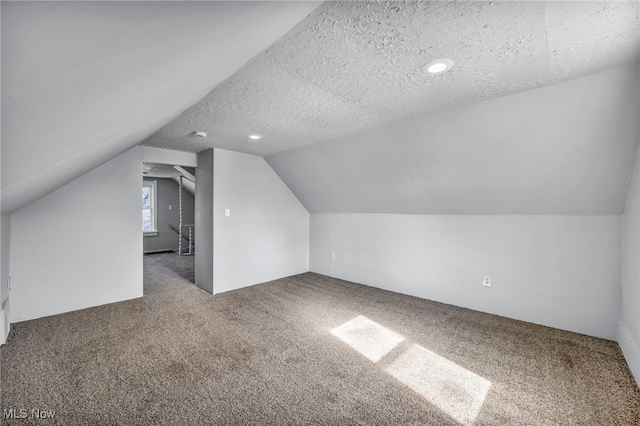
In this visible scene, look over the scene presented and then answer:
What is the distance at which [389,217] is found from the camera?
3.91m

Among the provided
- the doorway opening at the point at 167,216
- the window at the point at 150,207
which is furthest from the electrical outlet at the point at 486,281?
the window at the point at 150,207

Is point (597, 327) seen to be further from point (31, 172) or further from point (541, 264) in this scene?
point (31, 172)

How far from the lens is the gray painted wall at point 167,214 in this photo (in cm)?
737

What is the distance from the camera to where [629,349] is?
6.62 ft

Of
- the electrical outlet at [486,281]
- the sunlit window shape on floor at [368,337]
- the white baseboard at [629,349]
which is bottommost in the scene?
the sunlit window shape on floor at [368,337]

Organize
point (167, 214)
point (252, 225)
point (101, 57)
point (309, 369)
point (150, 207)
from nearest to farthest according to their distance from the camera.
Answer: point (101, 57) < point (309, 369) < point (252, 225) < point (150, 207) < point (167, 214)

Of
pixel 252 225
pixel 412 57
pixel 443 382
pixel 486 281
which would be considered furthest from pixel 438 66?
pixel 252 225

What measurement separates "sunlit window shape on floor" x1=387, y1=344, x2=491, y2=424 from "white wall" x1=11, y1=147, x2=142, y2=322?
11.1 feet

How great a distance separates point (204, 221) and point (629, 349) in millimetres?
4502

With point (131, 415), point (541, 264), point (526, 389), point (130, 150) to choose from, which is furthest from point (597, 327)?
point (130, 150)

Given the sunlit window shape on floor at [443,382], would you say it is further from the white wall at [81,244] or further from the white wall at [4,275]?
the white wall at [81,244]

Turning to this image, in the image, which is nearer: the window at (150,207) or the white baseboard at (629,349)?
the white baseboard at (629,349)

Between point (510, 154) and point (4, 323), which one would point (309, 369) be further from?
point (4, 323)

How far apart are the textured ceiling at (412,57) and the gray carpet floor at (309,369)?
80.5 inches
